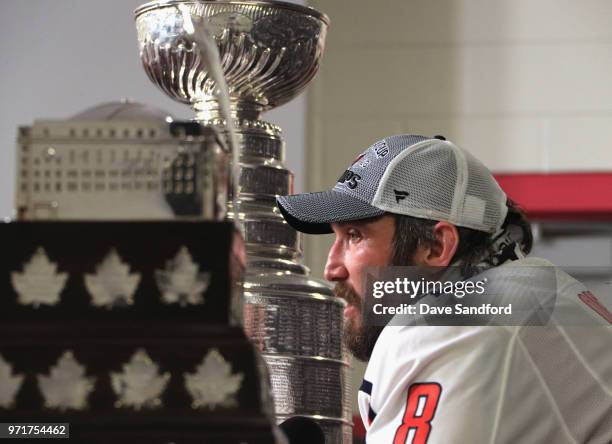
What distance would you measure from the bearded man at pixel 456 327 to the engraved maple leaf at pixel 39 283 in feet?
1.94

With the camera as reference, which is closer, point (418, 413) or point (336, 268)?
point (418, 413)

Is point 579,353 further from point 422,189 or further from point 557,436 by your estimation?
point 422,189

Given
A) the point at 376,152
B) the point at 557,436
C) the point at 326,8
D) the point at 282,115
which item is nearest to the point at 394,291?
the point at 376,152

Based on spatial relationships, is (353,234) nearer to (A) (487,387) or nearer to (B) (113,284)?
(A) (487,387)

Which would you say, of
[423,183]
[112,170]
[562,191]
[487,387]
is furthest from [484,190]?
[562,191]

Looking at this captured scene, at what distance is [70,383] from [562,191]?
3.29 metres

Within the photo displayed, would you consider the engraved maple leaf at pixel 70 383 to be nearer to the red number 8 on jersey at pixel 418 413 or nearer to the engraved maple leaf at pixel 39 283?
the engraved maple leaf at pixel 39 283

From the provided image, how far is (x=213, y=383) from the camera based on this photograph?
694 millimetres

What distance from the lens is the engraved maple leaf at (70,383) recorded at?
2.29 feet

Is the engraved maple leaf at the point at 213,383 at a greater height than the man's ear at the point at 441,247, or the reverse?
the engraved maple leaf at the point at 213,383

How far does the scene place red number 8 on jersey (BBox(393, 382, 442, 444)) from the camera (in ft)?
4.00

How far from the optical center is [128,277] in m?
0.70

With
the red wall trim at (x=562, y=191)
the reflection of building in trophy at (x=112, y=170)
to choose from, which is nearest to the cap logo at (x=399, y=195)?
the reflection of building in trophy at (x=112, y=170)

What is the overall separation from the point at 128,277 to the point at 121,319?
0.08 feet
